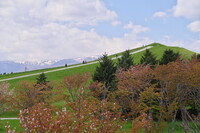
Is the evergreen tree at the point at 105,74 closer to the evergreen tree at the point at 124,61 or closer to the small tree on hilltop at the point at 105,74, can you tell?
the small tree on hilltop at the point at 105,74

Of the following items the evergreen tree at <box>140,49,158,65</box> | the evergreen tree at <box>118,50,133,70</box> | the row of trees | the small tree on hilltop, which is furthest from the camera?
the evergreen tree at <box>140,49,158,65</box>

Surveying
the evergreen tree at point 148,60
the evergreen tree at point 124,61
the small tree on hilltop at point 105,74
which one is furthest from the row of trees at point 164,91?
the evergreen tree at point 148,60

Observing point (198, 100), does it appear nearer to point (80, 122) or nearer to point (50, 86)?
point (80, 122)

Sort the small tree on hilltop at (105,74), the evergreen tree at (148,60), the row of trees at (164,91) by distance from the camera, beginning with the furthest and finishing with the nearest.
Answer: the evergreen tree at (148,60) < the small tree on hilltop at (105,74) < the row of trees at (164,91)

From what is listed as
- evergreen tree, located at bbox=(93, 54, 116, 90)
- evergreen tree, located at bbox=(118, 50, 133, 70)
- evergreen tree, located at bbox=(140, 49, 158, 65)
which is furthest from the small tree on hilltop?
evergreen tree, located at bbox=(140, 49, 158, 65)

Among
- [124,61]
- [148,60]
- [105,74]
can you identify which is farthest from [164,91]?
[148,60]

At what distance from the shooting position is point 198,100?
2252cm

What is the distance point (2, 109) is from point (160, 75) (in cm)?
2797

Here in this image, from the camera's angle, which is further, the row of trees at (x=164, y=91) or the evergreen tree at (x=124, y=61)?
the evergreen tree at (x=124, y=61)

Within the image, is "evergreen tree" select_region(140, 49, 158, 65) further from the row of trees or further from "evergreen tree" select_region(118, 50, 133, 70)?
the row of trees

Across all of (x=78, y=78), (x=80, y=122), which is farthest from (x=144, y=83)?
(x=80, y=122)

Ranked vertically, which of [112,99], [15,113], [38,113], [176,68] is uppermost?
[176,68]

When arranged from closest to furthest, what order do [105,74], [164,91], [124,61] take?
[164,91] < [105,74] < [124,61]

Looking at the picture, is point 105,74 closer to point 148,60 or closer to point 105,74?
point 105,74
